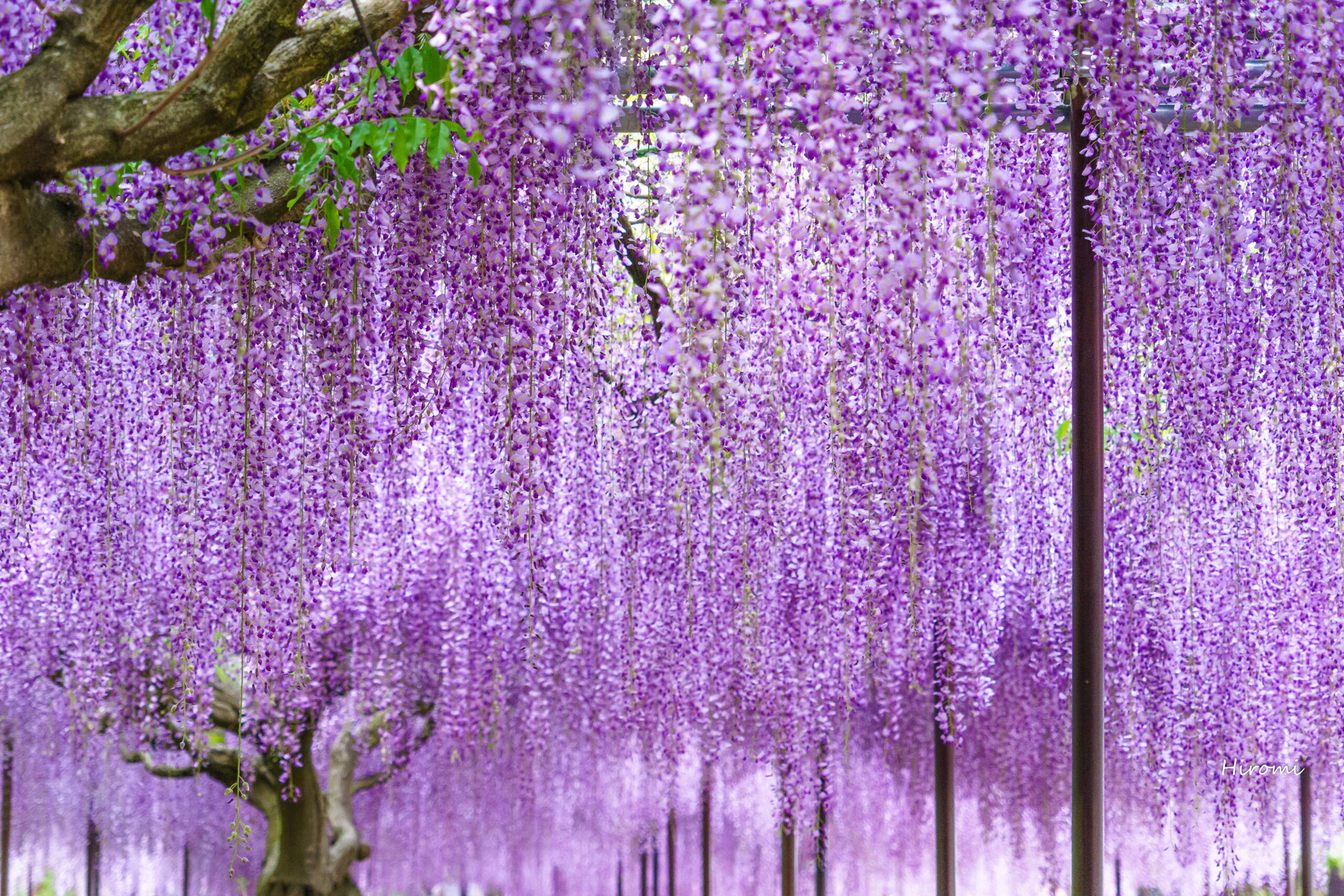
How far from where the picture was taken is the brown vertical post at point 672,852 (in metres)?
5.65

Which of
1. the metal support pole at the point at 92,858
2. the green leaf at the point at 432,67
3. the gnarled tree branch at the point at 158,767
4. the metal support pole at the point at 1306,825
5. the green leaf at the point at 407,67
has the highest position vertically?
the green leaf at the point at 407,67

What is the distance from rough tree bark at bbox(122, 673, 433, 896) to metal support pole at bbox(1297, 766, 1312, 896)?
4.30 m

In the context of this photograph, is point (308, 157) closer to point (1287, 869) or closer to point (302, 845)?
point (302, 845)

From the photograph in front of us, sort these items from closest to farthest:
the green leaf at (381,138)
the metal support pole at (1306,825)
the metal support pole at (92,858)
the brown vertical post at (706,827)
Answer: the green leaf at (381,138), the metal support pole at (1306,825), the brown vertical post at (706,827), the metal support pole at (92,858)

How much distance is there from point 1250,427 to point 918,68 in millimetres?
2243

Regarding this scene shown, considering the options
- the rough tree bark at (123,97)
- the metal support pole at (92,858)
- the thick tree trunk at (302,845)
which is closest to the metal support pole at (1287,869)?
the thick tree trunk at (302,845)

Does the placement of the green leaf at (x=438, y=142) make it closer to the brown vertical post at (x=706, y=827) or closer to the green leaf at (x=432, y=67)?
the green leaf at (x=432, y=67)

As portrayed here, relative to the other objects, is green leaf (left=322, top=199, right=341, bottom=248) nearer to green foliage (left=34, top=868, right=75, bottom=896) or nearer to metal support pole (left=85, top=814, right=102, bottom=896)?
metal support pole (left=85, top=814, right=102, bottom=896)

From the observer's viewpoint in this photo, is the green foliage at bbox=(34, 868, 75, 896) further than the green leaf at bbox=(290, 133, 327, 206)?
Yes

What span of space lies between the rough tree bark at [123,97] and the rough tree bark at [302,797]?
3.79 metres

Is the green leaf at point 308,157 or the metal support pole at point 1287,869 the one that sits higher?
the green leaf at point 308,157

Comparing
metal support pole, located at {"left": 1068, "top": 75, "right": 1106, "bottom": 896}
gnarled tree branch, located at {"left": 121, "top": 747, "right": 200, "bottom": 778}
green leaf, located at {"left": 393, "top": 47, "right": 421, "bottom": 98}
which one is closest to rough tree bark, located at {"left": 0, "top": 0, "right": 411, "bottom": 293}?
green leaf, located at {"left": 393, "top": 47, "right": 421, "bottom": 98}

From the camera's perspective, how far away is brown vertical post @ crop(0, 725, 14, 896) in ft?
18.8

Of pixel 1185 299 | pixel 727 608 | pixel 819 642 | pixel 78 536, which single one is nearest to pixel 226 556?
pixel 78 536
